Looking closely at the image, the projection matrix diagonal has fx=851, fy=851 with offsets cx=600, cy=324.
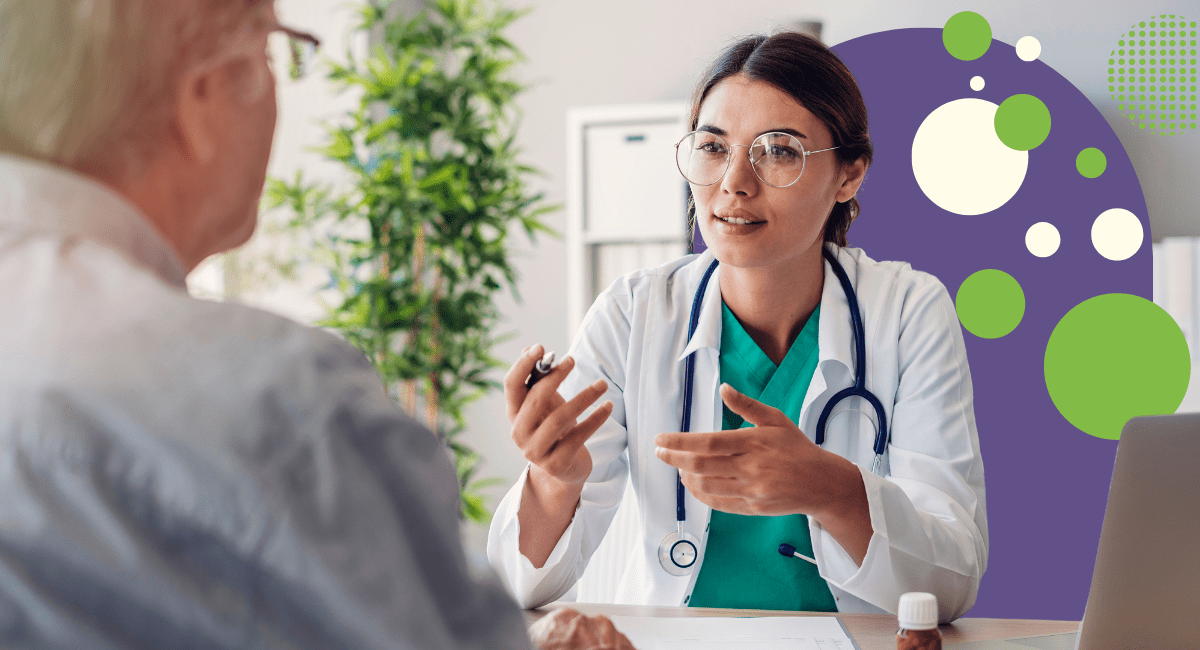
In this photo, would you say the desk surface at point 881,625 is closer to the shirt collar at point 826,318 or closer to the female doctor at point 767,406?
the female doctor at point 767,406

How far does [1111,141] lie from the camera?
8.30ft

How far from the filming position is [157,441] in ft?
1.20

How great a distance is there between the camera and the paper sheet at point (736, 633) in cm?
96

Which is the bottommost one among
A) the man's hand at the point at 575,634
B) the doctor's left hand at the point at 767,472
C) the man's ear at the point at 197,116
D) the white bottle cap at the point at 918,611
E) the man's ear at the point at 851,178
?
the man's hand at the point at 575,634

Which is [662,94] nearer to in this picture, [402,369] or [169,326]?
[402,369]

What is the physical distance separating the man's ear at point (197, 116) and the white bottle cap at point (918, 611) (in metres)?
0.74

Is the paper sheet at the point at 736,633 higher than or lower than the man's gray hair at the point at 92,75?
lower

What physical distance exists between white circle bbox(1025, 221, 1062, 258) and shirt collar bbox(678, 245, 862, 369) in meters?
1.20

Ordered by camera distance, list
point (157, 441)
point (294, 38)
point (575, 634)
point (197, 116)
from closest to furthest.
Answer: point (157, 441)
point (197, 116)
point (294, 38)
point (575, 634)

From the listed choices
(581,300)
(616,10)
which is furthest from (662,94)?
(581,300)

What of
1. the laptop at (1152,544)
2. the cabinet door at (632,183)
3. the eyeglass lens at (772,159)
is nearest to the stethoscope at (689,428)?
the eyeglass lens at (772,159)

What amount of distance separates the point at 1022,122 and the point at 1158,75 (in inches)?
26.5

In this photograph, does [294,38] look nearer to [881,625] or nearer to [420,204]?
[881,625]

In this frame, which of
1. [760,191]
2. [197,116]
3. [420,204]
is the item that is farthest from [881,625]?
[420,204]
